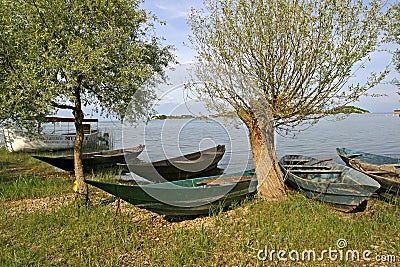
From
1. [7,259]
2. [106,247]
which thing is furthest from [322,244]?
[7,259]

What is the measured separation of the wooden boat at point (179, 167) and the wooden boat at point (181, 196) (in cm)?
505

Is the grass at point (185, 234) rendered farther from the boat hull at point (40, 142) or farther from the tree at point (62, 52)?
the boat hull at point (40, 142)

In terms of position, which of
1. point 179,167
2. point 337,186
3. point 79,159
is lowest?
point 179,167

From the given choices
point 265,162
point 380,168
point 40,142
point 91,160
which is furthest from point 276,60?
point 40,142

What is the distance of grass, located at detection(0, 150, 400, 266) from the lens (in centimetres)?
502

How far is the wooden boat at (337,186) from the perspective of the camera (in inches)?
262

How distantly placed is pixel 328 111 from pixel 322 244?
8.80ft

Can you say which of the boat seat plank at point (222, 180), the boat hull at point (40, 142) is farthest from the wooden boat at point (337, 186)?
the boat hull at point (40, 142)

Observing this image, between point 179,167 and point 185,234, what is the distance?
23.6ft

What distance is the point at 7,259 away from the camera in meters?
4.91

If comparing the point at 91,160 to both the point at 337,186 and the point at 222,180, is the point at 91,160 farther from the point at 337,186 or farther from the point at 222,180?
the point at 337,186

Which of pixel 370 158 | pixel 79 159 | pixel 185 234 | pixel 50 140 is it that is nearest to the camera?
pixel 185 234

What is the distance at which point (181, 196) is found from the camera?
6355 millimetres

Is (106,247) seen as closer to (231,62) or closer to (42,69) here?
(42,69)
